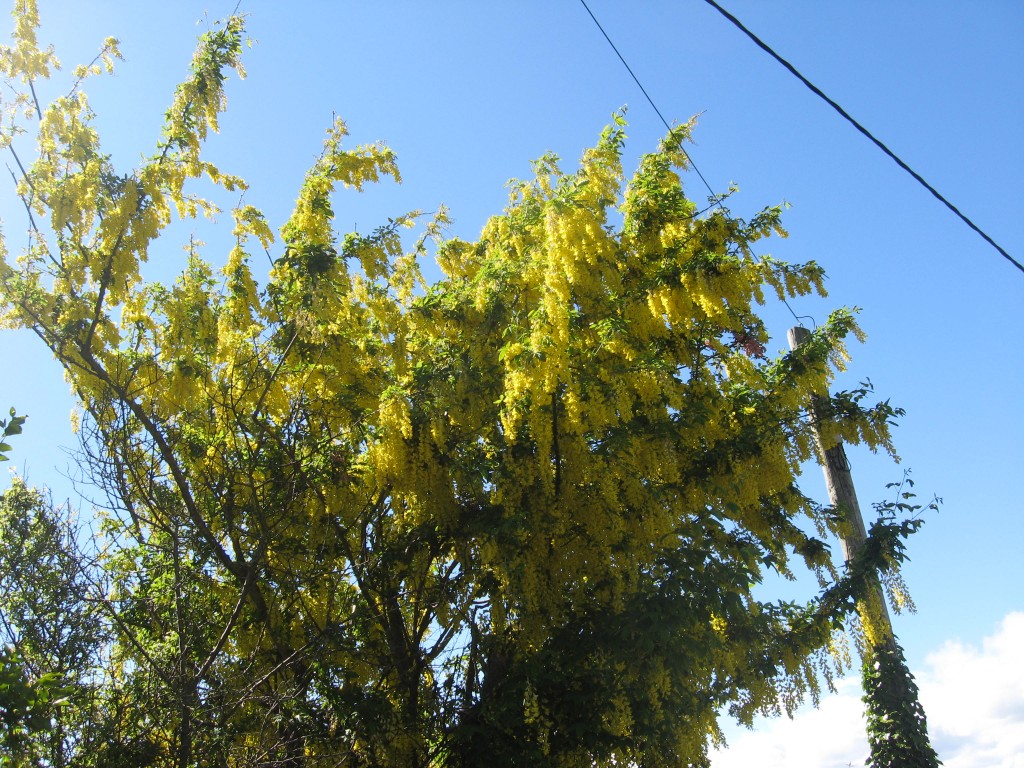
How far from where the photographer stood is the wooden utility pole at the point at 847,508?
24.7ft

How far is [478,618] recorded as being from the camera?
780 cm

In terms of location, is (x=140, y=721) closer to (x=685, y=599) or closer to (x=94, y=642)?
(x=94, y=642)

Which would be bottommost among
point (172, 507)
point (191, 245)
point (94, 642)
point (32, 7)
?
point (94, 642)

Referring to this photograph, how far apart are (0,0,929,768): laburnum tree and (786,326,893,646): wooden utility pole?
216 mm

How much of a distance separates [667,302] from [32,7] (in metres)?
6.04

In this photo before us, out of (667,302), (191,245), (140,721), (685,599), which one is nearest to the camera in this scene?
(140,721)

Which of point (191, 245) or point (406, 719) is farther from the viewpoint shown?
point (191, 245)

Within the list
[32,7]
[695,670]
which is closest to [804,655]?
[695,670]

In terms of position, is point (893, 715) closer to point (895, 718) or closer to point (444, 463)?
point (895, 718)

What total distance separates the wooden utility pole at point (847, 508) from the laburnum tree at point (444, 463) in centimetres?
Answer: 22

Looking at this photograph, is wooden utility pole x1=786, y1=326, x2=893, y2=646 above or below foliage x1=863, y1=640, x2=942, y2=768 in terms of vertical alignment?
above

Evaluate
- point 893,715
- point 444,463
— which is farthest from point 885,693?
point 444,463

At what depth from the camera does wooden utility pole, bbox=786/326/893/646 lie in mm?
7523

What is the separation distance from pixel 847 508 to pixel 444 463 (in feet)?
13.5
